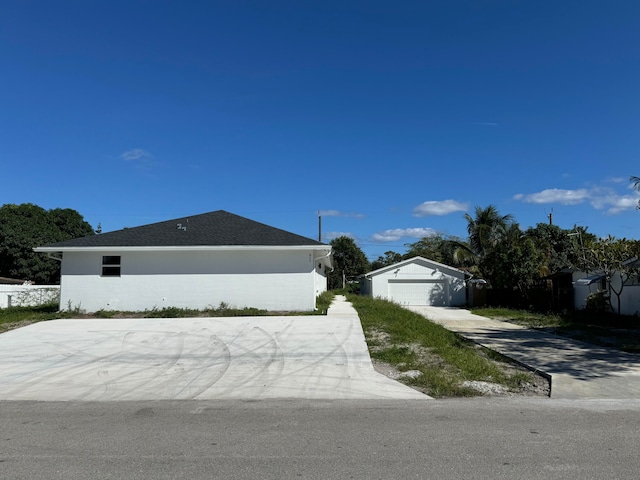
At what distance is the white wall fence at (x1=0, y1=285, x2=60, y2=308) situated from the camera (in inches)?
885

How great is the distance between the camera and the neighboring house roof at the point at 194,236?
18.2m

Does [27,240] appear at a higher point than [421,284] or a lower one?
higher

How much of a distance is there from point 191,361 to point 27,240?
37.8 metres

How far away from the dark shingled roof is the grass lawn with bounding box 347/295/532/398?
19.3ft

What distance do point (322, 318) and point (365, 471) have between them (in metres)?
11.5

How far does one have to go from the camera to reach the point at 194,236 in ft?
62.6

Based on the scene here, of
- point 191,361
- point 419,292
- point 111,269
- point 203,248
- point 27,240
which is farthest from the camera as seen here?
point 27,240

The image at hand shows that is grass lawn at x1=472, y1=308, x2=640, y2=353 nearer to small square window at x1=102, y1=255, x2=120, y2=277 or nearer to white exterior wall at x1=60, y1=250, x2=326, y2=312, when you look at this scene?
white exterior wall at x1=60, y1=250, x2=326, y2=312

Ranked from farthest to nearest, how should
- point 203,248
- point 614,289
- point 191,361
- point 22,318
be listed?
1. point 614,289
2. point 203,248
3. point 22,318
4. point 191,361

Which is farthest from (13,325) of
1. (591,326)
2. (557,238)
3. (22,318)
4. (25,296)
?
(557,238)

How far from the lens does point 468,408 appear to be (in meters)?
6.39

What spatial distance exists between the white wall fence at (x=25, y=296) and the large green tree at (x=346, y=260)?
39.1 m

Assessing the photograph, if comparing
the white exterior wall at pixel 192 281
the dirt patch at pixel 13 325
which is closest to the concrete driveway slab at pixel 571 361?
the white exterior wall at pixel 192 281

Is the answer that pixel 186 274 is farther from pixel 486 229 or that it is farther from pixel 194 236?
pixel 486 229
